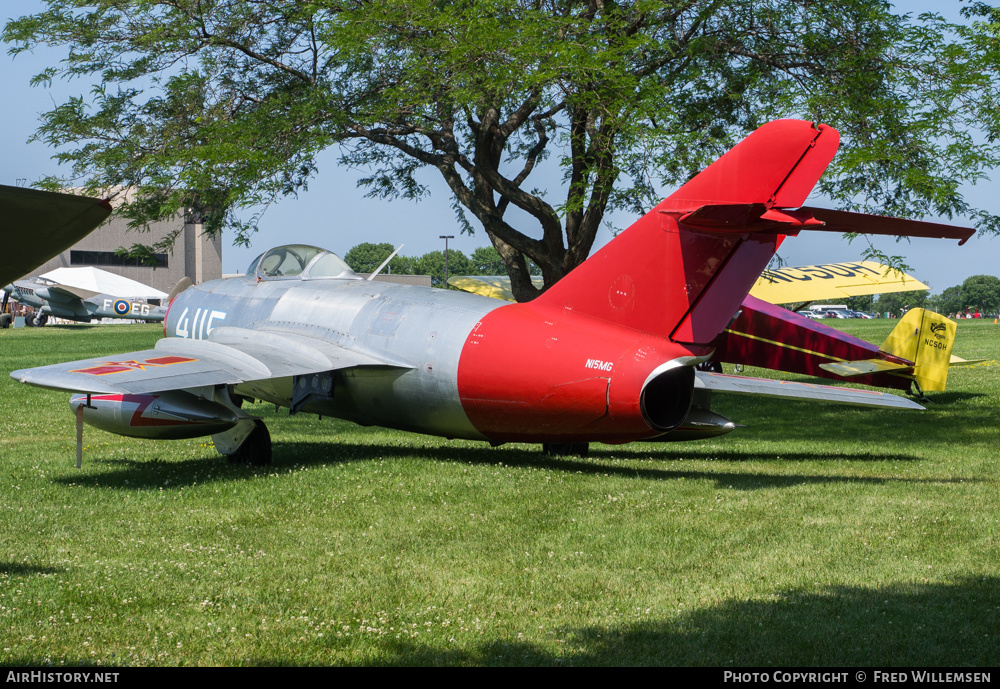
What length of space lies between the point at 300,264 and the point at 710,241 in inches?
257

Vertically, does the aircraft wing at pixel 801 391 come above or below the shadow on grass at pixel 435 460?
above

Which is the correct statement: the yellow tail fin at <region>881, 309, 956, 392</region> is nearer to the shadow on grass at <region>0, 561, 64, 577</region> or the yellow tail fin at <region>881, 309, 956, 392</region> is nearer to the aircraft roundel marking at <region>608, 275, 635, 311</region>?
the aircraft roundel marking at <region>608, 275, 635, 311</region>

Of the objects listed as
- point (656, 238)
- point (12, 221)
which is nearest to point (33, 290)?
point (656, 238)

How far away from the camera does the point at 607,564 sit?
272 inches

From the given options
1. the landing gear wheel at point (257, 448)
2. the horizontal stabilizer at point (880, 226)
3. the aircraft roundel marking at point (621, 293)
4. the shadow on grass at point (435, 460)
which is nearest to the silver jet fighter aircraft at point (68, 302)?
the shadow on grass at point (435, 460)

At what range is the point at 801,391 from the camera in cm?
1130

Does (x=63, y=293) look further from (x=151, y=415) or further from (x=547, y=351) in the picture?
(x=547, y=351)

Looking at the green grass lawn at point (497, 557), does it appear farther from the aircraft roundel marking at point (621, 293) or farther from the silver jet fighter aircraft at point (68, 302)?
the silver jet fighter aircraft at point (68, 302)

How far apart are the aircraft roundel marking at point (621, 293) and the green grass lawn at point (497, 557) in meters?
2.07

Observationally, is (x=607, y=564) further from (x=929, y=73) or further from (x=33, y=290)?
(x=33, y=290)

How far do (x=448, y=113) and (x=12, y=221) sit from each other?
16567 millimetres

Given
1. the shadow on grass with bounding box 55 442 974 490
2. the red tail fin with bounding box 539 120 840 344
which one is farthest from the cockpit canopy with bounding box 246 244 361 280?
the red tail fin with bounding box 539 120 840 344

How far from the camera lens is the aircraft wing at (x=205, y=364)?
9.69m

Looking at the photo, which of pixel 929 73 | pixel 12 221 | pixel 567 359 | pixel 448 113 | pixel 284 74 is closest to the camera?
pixel 12 221
